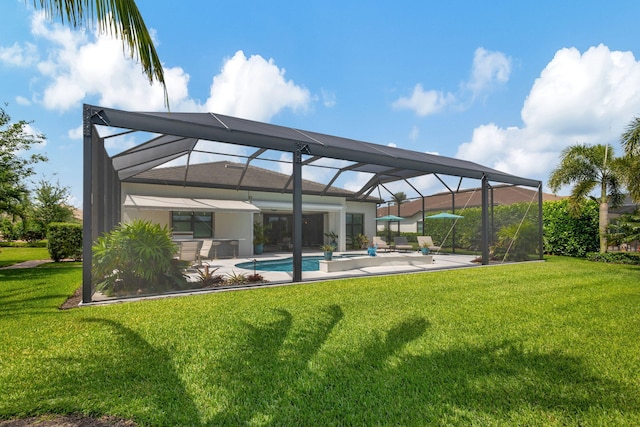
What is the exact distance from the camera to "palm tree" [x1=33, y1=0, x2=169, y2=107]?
12.6 ft

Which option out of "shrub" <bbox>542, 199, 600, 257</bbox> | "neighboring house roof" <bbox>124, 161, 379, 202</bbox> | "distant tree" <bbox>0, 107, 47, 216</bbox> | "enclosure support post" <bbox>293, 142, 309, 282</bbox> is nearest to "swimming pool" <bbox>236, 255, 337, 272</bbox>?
"enclosure support post" <bbox>293, 142, 309, 282</bbox>

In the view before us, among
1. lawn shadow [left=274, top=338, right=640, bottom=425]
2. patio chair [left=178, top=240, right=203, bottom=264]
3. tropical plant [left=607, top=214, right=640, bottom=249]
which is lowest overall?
lawn shadow [left=274, top=338, right=640, bottom=425]

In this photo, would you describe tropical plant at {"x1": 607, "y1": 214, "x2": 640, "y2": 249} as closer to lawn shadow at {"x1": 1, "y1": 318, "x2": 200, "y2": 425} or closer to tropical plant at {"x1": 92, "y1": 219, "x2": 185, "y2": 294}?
lawn shadow at {"x1": 1, "y1": 318, "x2": 200, "y2": 425}

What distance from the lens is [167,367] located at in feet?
15.9

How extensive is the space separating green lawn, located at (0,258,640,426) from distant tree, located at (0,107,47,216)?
1130cm

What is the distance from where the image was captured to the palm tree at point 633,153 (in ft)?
57.3

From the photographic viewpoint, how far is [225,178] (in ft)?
82.2

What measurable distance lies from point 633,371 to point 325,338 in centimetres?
465

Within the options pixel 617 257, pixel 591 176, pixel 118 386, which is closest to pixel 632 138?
pixel 591 176

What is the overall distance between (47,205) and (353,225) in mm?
33173

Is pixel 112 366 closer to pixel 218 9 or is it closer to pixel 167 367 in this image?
pixel 167 367

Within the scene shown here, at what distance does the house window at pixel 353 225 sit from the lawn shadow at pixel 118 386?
26.4 meters

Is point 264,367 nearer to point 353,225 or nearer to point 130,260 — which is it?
point 130,260

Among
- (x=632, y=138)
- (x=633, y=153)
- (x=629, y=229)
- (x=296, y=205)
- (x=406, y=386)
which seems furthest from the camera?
(x=633, y=153)
